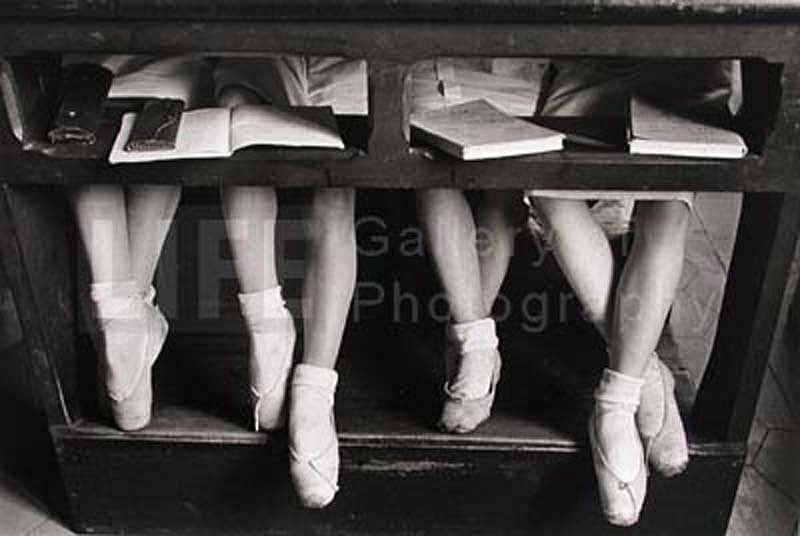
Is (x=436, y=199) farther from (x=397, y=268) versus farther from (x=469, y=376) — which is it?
(x=397, y=268)

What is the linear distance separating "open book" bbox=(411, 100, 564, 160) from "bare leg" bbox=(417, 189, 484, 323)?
134 millimetres

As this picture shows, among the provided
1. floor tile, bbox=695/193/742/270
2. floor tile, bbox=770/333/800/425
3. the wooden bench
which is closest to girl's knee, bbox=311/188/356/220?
the wooden bench

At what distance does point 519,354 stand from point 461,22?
67cm

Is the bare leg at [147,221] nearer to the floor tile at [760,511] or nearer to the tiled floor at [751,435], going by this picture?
the tiled floor at [751,435]

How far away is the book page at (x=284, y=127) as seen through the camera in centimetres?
140

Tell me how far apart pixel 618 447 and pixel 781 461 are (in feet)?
1.45

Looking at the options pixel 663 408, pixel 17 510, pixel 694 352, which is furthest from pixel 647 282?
pixel 17 510

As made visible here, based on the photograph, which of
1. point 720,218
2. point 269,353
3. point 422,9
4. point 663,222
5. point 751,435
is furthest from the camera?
point 720,218

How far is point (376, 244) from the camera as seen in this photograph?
2.04 m

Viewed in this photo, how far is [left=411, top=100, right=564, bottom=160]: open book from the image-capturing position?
135cm

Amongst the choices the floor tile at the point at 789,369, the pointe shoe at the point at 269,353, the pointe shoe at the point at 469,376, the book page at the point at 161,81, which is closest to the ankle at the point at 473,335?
the pointe shoe at the point at 469,376

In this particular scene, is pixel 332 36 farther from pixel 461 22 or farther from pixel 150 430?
pixel 150 430

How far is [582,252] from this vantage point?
158 centimetres

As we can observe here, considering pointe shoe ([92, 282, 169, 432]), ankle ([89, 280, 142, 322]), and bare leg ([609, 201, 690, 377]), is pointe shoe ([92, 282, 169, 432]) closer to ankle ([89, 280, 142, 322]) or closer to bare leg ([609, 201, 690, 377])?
ankle ([89, 280, 142, 322])
